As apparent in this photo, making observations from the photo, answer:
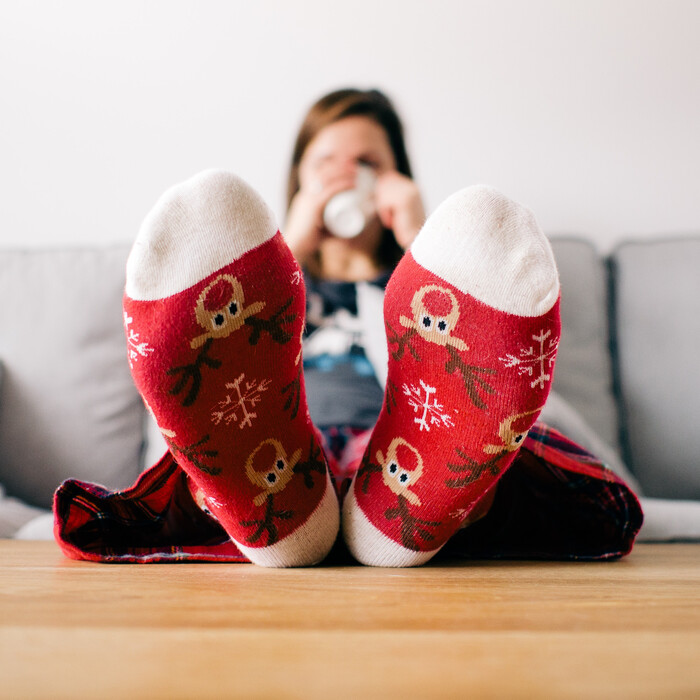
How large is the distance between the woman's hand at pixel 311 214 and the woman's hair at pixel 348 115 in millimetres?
205

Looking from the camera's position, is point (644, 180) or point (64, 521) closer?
point (64, 521)

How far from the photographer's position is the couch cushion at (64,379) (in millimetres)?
880

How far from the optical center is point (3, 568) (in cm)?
40

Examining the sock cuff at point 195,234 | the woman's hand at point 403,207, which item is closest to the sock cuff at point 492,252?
the sock cuff at point 195,234

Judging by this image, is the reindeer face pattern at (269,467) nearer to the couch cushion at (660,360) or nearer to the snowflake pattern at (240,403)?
the snowflake pattern at (240,403)

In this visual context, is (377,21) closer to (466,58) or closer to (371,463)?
(466,58)

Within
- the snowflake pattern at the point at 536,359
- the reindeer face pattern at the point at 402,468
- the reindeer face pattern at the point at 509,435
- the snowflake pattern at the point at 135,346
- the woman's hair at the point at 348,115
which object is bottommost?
the reindeer face pattern at the point at 402,468

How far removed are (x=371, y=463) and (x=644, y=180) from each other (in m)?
1.05

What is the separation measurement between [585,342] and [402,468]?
681 mm

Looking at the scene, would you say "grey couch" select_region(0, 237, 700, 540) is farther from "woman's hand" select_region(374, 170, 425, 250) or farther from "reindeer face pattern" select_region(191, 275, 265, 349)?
"reindeer face pattern" select_region(191, 275, 265, 349)

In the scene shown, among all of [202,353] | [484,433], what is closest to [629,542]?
[484,433]

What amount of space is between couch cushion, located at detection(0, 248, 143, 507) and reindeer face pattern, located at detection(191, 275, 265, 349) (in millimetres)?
612

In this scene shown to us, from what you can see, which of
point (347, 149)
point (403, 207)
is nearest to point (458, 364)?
point (403, 207)

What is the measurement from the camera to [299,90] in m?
1.20
